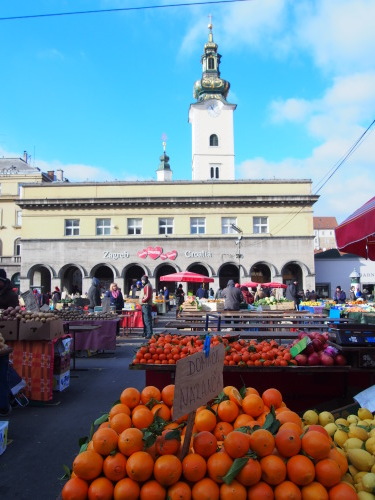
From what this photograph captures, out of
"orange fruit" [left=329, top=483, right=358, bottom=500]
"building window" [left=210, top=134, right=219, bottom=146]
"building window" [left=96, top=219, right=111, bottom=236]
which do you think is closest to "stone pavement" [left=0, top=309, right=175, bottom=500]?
"orange fruit" [left=329, top=483, right=358, bottom=500]

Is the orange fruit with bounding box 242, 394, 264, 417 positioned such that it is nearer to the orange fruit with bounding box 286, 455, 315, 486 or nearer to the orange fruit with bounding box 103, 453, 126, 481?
the orange fruit with bounding box 286, 455, 315, 486

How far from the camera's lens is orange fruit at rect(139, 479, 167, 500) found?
2.15 metres

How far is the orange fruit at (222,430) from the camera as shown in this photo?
8.77ft

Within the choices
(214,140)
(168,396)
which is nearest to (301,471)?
(168,396)

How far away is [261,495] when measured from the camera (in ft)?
7.00

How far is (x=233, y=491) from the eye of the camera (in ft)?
6.99

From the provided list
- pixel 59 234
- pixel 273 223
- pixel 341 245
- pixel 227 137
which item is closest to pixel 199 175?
pixel 227 137

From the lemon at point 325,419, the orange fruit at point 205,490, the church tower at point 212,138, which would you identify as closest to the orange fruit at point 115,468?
the orange fruit at point 205,490

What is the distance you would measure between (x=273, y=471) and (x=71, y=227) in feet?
112

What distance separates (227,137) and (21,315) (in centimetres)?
4585

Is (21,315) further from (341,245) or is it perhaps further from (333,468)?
(333,468)

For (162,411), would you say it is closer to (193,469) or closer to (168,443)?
(168,443)

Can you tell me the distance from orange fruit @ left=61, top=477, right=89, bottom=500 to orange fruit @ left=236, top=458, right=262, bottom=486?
0.82 m

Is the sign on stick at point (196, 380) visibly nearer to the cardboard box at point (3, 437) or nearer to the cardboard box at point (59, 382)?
the cardboard box at point (3, 437)
